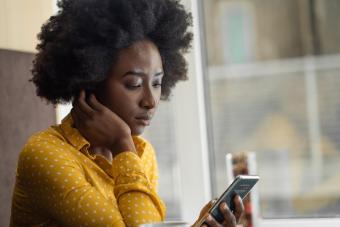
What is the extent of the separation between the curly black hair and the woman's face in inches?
0.8

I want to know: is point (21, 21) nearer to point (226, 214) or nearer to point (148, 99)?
point (148, 99)

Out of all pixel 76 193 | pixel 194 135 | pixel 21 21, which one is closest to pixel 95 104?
pixel 76 193

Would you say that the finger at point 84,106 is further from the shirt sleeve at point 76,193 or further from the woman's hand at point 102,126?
the shirt sleeve at point 76,193

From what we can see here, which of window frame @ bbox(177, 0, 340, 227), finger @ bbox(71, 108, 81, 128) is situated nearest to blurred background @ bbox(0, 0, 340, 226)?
window frame @ bbox(177, 0, 340, 227)

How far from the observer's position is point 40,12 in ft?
6.42

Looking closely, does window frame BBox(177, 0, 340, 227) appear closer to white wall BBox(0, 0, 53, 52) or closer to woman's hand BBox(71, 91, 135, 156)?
white wall BBox(0, 0, 53, 52)

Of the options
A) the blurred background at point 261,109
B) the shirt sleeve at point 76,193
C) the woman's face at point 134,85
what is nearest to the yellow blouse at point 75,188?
the shirt sleeve at point 76,193

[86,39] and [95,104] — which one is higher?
[86,39]

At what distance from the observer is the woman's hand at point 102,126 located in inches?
57.0

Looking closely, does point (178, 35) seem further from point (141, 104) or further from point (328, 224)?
point (328, 224)

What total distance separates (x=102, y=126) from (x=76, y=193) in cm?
19

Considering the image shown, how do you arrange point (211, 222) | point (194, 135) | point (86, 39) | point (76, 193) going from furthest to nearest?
point (194, 135)
point (86, 39)
point (76, 193)
point (211, 222)

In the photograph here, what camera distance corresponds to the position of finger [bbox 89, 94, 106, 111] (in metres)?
1.46

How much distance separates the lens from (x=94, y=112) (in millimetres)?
1463
